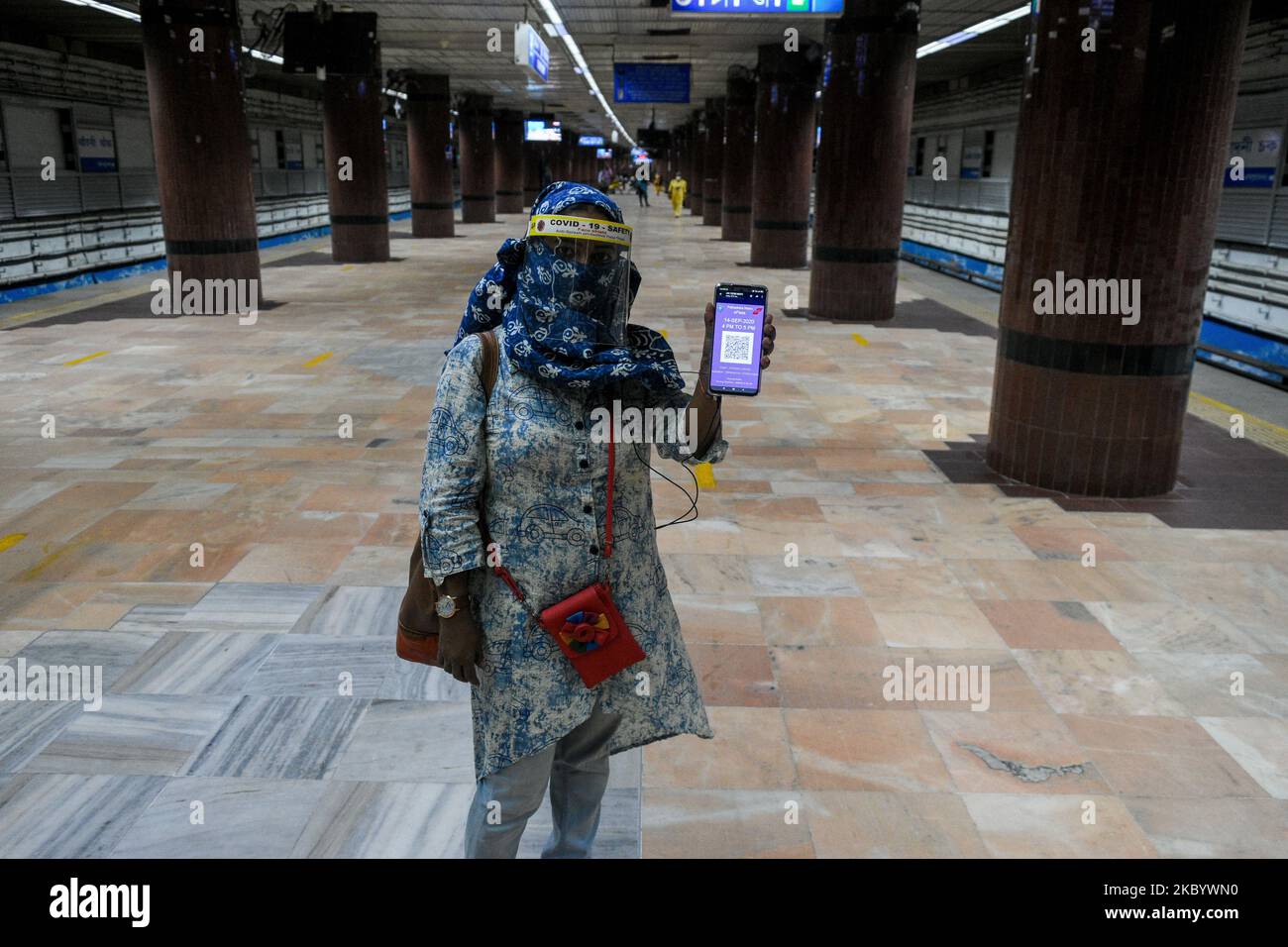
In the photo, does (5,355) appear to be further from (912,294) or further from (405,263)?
(912,294)

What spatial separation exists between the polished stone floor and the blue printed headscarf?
150cm

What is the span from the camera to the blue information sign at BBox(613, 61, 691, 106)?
770 inches

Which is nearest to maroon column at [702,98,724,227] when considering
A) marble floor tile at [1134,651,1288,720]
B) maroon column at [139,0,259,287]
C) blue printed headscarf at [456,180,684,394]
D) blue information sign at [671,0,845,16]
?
maroon column at [139,0,259,287]

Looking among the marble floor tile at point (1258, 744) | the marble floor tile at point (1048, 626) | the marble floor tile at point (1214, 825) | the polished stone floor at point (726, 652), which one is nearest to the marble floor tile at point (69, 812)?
the polished stone floor at point (726, 652)

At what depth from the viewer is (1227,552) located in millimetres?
5430

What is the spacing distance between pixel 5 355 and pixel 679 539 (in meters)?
8.57

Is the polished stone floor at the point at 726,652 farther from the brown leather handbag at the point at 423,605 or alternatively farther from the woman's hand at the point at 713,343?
the woman's hand at the point at 713,343

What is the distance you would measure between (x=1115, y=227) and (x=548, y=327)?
4873 millimetres

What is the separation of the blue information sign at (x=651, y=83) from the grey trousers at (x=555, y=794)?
18.6 m

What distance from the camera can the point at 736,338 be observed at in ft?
7.98

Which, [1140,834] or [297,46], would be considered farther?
[297,46]

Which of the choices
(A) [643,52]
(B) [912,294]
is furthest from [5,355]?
(A) [643,52]
